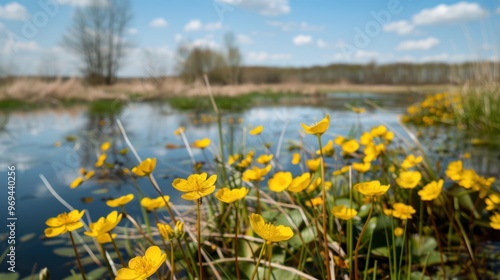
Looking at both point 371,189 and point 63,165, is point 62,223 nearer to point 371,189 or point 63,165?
point 371,189

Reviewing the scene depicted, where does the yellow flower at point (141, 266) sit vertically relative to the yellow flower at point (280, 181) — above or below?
below

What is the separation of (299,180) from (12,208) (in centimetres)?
113

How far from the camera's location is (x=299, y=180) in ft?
1.98

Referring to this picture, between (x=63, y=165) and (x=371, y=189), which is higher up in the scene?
(x=371, y=189)

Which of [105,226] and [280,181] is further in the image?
[280,181]

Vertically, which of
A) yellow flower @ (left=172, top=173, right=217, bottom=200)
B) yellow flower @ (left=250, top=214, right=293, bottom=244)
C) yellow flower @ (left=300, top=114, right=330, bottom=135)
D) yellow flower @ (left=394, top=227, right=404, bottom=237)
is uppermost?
yellow flower @ (left=300, top=114, right=330, bottom=135)

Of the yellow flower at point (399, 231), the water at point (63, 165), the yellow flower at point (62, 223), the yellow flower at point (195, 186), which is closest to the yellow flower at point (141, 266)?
the yellow flower at point (195, 186)

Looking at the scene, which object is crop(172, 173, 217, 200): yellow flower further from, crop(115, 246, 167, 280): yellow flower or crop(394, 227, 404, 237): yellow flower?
crop(394, 227, 404, 237): yellow flower

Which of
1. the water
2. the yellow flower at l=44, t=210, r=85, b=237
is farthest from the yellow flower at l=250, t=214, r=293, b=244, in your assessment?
the water

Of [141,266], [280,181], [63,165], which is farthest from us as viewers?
[63,165]

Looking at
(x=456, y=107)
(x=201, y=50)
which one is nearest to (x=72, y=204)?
(x=456, y=107)

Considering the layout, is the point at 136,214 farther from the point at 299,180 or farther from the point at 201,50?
the point at 201,50

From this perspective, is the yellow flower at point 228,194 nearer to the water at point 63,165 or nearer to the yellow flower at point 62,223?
the yellow flower at point 62,223

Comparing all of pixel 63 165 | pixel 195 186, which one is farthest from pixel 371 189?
pixel 63 165
